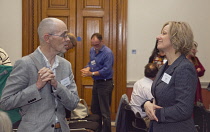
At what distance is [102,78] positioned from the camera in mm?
4926

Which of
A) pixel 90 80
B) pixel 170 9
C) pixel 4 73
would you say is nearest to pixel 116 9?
pixel 170 9

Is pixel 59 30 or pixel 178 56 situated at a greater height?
pixel 59 30

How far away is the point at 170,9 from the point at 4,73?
4335 mm

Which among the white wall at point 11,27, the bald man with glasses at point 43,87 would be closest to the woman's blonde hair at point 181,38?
the bald man with glasses at point 43,87

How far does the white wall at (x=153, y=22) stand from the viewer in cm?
596

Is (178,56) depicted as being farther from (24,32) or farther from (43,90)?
(24,32)

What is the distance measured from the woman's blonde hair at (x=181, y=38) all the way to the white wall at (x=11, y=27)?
4.67 metres

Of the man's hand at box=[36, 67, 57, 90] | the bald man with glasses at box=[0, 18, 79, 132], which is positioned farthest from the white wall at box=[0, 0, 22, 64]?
the man's hand at box=[36, 67, 57, 90]

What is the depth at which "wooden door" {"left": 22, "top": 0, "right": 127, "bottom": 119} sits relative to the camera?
19.6 feet

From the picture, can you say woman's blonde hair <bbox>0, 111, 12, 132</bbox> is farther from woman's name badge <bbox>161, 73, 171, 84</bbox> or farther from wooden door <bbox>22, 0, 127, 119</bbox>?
wooden door <bbox>22, 0, 127, 119</bbox>

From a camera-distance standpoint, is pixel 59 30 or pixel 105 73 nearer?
pixel 59 30

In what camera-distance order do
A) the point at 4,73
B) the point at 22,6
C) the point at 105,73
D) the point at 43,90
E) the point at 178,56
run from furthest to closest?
the point at 22,6 < the point at 105,73 < the point at 4,73 < the point at 178,56 < the point at 43,90

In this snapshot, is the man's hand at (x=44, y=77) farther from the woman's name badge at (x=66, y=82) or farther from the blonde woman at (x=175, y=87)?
the blonde woman at (x=175, y=87)

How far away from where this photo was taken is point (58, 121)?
6.03 feet
